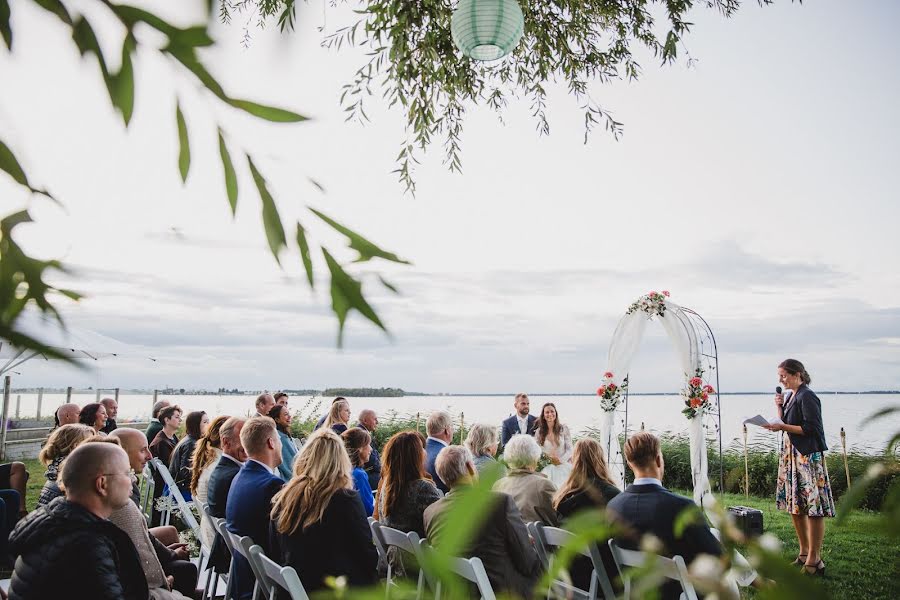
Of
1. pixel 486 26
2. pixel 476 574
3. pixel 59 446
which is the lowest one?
pixel 476 574

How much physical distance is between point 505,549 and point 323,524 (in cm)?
97

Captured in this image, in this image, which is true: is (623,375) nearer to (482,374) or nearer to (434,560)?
(482,374)

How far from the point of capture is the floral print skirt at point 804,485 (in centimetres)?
545

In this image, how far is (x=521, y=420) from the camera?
773 centimetres

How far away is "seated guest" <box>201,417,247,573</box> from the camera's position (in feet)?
12.7

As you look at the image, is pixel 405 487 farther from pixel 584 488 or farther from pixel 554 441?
pixel 554 441

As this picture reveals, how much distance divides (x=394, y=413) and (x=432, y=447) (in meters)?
8.52

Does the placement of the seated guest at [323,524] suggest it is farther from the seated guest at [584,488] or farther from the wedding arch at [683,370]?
the wedding arch at [683,370]

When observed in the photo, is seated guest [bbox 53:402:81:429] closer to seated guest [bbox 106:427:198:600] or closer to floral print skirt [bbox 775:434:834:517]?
seated guest [bbox 106:427:198:600]

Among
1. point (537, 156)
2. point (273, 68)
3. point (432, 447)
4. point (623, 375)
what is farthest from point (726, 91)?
point (273, 68)

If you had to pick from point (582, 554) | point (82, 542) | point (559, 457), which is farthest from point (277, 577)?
point (559, 457)

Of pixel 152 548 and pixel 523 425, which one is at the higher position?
pixel 523 425

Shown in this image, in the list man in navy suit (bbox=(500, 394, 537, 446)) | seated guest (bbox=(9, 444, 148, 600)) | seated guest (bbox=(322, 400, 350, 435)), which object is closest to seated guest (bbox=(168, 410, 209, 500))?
seated guest (bbox=(322, 400, 350, 435))

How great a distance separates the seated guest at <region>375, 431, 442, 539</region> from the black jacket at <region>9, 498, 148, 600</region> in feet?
4.99
